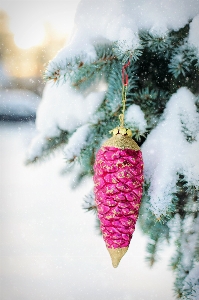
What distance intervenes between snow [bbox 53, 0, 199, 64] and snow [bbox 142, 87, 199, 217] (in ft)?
0.42

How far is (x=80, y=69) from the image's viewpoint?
2.05 ft

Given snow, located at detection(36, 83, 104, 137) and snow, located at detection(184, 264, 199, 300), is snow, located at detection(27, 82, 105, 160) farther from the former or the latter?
snow, located at detection(184, 264, 199, 300)

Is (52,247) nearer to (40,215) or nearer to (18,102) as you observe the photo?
(40,215)

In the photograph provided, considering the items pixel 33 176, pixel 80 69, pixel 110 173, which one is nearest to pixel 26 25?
pixel 80 69

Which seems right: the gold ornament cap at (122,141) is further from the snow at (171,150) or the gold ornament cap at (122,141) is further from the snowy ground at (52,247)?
the snowy ground at (52,247)

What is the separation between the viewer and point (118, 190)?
512 millimetres

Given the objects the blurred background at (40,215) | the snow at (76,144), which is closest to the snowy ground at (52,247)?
the blurred background at (40,215)

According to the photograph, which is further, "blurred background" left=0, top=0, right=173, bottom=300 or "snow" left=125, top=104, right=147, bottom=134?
"blurred background" left=0, top=0, right=173, bottom=300

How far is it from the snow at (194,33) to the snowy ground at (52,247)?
0.36 meters

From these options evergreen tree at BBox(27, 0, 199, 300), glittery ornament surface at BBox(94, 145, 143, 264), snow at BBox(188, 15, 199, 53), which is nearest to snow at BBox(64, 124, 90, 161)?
evergreen tree at BBox(27, 0, 199, 300)

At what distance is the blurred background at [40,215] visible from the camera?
0.77 meters

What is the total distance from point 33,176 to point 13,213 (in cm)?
10

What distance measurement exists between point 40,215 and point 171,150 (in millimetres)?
341

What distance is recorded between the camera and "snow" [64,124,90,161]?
63 cm
